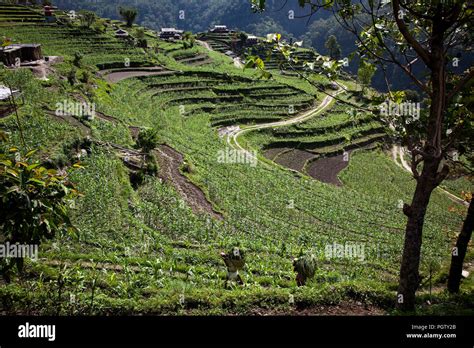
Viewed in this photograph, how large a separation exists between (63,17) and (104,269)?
74944 millimetres

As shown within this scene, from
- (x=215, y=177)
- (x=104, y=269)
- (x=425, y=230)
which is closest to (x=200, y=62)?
(x=215, y=177)

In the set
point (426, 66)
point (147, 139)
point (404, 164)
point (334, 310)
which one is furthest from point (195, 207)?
point (404, 164)

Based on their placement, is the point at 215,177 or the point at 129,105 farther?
the point at 129,105

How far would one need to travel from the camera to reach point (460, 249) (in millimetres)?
9656

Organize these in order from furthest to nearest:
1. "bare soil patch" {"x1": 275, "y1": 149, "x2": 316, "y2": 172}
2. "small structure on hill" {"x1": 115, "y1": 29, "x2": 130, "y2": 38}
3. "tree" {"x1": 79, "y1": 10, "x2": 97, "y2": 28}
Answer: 1. "small structure on hill" {"x1": 115, "y1": 29, "x2": 130, "y2": 38}
2. "tree" {"x1": 79, "y1": 10, "x2": 97, "y2": 28}
3. "bare soil patch" {"x1": 275, "y1": 149, "x2": 316, "y2": 172}

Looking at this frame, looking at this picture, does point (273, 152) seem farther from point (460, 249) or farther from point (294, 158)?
point (460, 249)

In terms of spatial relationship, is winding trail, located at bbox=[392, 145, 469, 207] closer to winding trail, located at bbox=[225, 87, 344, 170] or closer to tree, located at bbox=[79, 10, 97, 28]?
winding trail, located at bbox=[225, 87, 344, 170]

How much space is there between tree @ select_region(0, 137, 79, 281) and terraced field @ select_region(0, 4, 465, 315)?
0.71 metres

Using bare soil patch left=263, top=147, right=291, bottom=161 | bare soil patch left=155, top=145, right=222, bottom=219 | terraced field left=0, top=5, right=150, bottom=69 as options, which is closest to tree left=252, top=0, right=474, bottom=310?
bare soil patch left=155, top=145, right=222, bottom=219

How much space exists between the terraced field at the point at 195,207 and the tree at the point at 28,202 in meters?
0.71

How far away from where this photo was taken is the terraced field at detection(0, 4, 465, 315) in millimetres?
8133

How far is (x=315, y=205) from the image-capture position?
92.4 feet

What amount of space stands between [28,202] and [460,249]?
9.92 meters

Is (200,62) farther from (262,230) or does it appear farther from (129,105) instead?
(262,230)
